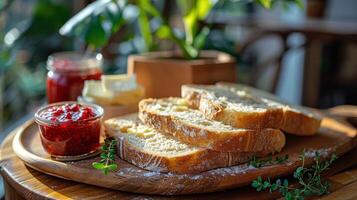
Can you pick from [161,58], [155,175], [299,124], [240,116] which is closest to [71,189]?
[155,175]

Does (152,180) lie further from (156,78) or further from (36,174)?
(156,78)

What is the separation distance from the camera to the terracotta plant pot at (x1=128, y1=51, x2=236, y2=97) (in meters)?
2.11

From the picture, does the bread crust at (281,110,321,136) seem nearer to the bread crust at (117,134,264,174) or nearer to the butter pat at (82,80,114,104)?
the bread crust at (117,134,264,174)

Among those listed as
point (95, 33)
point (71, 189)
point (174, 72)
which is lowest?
point (71, 189)

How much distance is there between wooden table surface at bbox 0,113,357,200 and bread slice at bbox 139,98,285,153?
15 centimetres

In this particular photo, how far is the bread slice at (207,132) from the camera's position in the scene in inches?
57.0

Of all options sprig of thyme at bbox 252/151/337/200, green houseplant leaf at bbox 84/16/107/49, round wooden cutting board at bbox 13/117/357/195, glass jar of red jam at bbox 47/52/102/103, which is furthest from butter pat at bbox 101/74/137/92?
sprig of thyme at bbox 252/151/337/200

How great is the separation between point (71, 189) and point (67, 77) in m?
0.78

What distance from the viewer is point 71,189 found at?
138 centimetres

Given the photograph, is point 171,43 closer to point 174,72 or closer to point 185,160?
point 174,72

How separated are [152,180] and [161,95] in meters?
0.88

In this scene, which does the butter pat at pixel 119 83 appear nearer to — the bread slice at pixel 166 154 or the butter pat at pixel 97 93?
the butter pat at pixel 97 93

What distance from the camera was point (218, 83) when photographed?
6.94 feet

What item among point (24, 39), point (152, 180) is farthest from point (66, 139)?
point (24, 39)
